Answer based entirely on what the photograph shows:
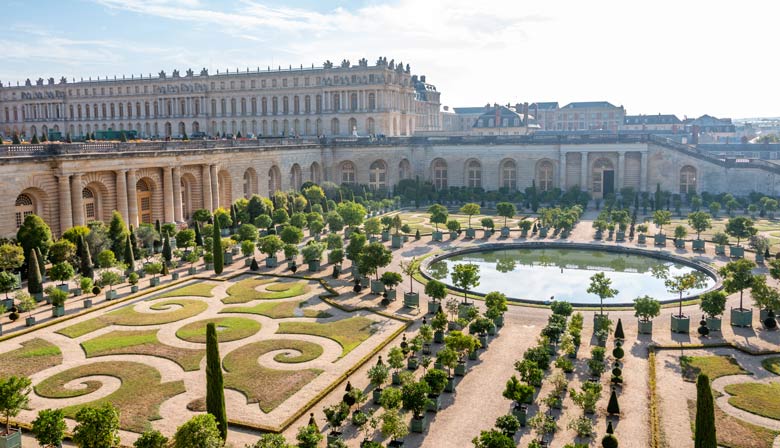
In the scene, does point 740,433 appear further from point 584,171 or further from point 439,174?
point 439,174

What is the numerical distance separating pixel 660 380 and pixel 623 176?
53671 mm

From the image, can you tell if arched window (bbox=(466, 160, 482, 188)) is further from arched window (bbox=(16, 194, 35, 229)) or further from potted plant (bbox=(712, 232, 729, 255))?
arched window (bbox=(16, 194, 35, 229))

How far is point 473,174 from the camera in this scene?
81.3 m

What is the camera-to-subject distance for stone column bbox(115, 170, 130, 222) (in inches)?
1925

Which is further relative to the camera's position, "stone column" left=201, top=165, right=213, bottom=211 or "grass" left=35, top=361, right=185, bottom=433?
"stone column" left=201, top=165, right=213, bottom=211

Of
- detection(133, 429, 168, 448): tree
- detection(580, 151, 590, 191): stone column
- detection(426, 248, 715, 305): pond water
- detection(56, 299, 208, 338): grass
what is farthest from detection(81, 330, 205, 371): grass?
detection(580, 151, 590, 191): stone column

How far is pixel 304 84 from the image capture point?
99125 millimetres

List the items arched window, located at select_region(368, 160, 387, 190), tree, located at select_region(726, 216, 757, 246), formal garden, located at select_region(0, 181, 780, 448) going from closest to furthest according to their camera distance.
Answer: formal garden, located at select_region(0, 181, 780, 448) → tree, located at select_region(726, 216, 757, 246) → arched window, located at select_region(368, 160, 387, 190)

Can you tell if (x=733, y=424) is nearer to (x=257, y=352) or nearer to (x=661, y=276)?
(x=257, y=352)

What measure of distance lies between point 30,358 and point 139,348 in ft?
13.2

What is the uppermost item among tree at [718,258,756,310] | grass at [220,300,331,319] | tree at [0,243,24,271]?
tree at [0,243,24,271]

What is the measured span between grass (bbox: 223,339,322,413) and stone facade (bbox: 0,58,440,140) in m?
69.4

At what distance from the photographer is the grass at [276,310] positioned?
1249 inches

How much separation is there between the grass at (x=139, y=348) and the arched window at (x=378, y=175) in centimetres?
5332
